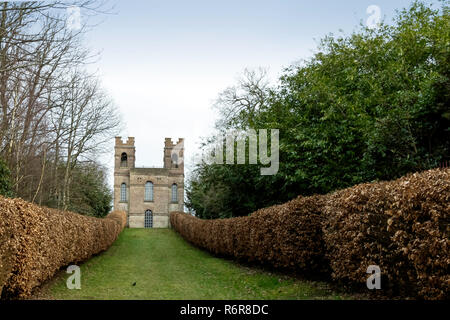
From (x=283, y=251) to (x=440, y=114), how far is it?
7239 mm

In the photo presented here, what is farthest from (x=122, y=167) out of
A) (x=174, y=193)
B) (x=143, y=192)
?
(x=174, y=193)

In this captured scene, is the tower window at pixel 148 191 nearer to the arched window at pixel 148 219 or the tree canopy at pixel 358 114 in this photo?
the arched window at pixel 148 219

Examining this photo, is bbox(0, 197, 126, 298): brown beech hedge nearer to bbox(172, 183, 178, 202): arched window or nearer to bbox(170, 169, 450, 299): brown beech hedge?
bbox(170, 169, 450, 299): brown beech hedge

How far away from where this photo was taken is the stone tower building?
51844 millimetres

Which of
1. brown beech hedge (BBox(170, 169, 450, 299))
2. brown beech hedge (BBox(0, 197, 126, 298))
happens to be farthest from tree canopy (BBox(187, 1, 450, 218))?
brown beech hedge (BBox(0, 197, 126, 298))

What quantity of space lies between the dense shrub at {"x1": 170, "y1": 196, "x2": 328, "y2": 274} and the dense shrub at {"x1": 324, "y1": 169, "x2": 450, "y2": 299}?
1053 mm

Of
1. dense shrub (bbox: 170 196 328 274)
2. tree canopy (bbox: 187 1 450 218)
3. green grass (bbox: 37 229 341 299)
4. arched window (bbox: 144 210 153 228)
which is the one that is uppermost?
tree canopy (bbox: 187 1 450 218)

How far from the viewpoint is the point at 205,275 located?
40.9 feet

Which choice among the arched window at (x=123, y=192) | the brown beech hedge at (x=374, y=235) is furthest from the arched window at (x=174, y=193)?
the brown beech hedge at (x=374, y=235)

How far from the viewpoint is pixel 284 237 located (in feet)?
34.8

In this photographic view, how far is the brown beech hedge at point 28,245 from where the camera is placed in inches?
269

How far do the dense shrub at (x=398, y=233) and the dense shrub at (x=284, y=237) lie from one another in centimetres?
105

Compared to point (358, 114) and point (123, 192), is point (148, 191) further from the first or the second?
point (358, 114)

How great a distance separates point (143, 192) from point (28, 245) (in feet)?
148
